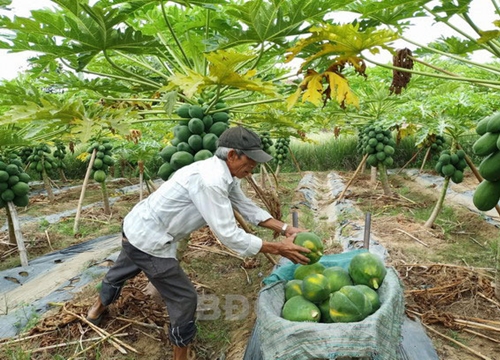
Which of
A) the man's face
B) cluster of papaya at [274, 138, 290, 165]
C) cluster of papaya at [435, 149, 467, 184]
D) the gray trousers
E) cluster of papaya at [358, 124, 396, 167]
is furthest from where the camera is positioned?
cluster of papaya at [274, 138, 290, 165]

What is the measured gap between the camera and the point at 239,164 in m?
2.31

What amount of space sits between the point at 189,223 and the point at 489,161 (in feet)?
6.90

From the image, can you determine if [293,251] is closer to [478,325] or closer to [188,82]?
[188,82]

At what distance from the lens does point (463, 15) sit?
2428 mm

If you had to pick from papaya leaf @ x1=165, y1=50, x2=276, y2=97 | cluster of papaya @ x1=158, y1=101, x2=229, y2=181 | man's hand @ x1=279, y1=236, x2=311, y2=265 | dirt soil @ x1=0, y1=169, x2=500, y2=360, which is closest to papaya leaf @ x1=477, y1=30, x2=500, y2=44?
papaya leaf @ x1=165, y1=50, x2=276, y2=97

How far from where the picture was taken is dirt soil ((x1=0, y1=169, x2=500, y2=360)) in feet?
8.71

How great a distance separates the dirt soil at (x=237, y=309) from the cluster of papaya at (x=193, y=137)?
75 centimetres

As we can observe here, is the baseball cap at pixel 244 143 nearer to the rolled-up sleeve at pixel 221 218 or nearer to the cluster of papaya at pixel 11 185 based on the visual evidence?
the rolled-up sleeve at pixel 221 218

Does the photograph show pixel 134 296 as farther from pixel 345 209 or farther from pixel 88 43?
pixel 345 209

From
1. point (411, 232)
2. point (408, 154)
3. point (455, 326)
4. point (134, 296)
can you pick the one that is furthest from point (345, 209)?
point (408, 154)

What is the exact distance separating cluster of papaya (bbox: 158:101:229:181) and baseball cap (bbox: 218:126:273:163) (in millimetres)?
619

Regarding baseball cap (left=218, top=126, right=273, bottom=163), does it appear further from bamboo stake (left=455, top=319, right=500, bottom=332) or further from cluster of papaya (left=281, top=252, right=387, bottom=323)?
bamboo stake (left=455, top=319, right=500, bottom=332)

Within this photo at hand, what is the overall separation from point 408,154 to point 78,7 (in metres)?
13.7

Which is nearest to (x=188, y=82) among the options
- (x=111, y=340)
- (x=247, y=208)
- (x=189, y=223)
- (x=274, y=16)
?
(x=274, y=16)
